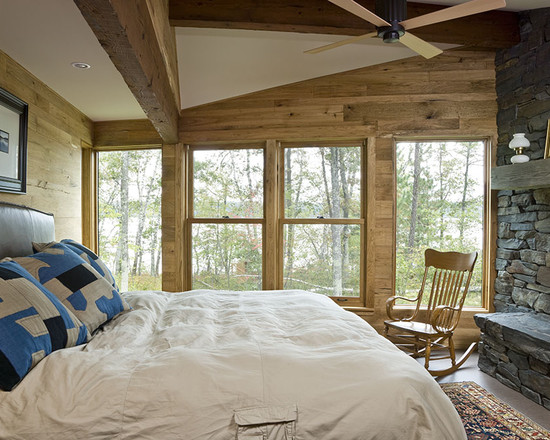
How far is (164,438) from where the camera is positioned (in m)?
1.18

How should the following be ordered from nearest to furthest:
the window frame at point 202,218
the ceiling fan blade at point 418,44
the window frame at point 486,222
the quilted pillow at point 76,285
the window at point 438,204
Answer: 1. the quilted pillow at point 76,285
2. the ceiling fan blade at point 418,44
3. the window frame at point 486,222
4. the window at point 438,204
5. the window frame at point 202,218

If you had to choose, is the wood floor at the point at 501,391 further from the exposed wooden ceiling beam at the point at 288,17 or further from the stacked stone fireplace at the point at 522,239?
the exposed wooden ceiling beam at the point at 288,17

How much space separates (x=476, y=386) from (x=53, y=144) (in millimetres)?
3835

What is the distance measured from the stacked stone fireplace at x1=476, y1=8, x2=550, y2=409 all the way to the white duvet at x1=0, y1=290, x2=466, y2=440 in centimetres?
190

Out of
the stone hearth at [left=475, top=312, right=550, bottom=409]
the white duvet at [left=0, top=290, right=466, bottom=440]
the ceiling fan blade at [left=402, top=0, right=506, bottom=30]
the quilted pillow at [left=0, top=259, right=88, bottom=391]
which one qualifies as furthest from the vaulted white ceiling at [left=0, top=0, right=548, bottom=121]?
the stone hearth at [left=475, top=312, right=550, bottom=409]

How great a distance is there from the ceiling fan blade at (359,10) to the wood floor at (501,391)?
2.53 metres

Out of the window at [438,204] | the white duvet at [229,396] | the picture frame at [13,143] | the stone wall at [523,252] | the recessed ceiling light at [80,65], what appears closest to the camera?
the white duvet at [229,396]

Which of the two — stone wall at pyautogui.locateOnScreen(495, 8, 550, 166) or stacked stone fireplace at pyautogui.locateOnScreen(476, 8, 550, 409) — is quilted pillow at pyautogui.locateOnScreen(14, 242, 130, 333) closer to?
stacked stone fireplace at pyautogui.locateOnScreen(476, 8, 550, 409)

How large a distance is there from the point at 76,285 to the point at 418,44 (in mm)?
2431

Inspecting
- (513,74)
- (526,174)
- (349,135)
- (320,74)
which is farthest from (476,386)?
(320,74)

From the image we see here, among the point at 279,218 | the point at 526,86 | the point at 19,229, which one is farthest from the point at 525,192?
the point at 19,229

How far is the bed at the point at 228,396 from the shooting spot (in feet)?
3.90

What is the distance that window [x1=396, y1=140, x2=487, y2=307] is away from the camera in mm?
3891

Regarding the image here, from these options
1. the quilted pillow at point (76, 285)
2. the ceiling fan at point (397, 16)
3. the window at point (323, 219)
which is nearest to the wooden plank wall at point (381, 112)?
the window at point (323, 219)
